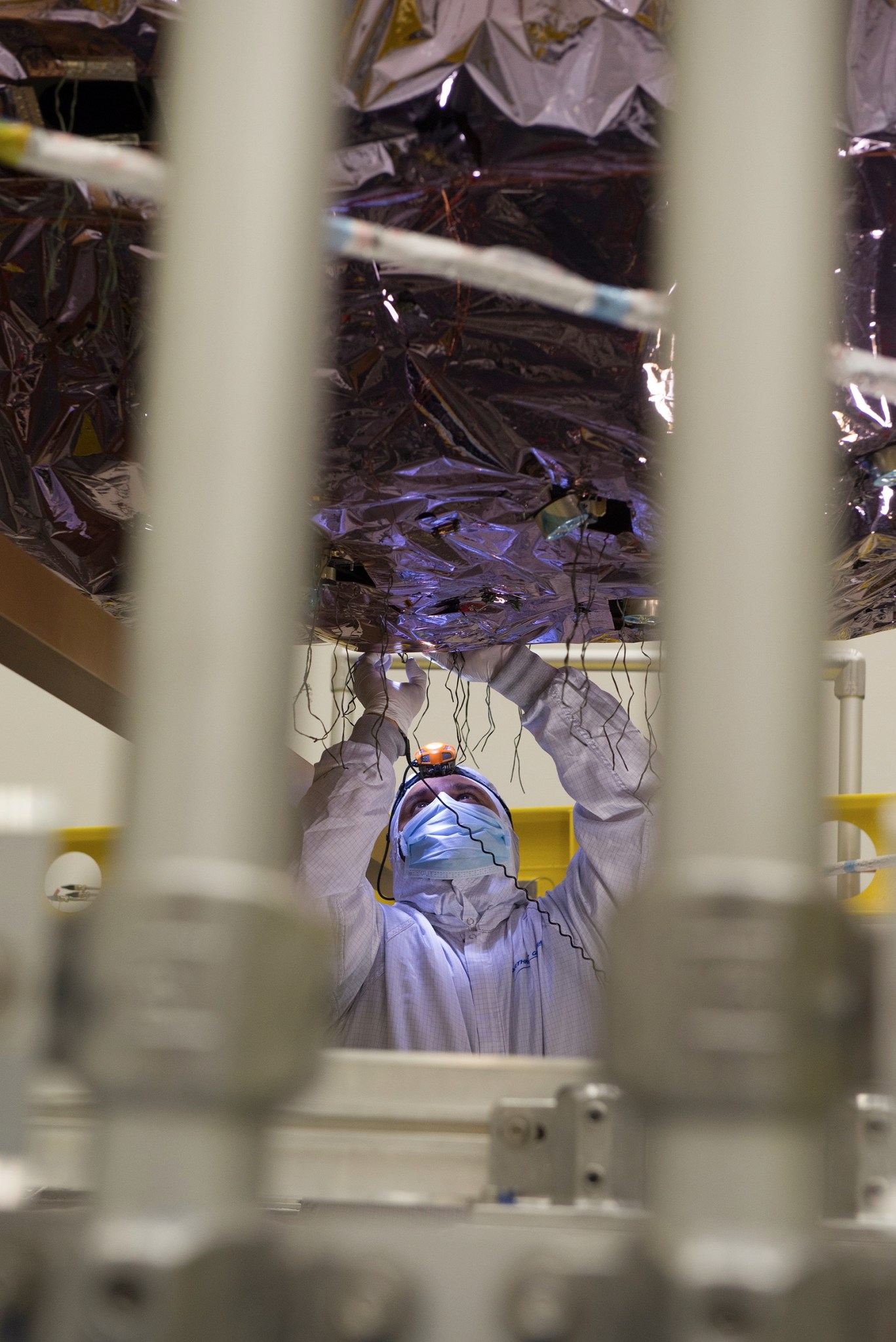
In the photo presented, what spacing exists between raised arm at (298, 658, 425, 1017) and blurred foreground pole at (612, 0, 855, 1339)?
159 centimetres

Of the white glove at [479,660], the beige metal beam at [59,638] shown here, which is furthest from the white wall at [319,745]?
the beige metal beam at [59,638]

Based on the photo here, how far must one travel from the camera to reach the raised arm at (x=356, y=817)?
189 centimetres

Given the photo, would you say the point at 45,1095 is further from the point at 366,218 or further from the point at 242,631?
the point at 366,218

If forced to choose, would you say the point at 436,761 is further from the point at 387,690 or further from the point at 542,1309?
the point at 542,1309

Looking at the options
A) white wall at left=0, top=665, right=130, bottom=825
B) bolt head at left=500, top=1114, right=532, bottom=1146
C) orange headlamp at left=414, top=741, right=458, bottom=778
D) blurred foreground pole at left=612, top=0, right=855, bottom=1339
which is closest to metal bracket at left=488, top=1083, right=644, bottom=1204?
bolt head at left=500, top=1114, right=532, bottom=1146

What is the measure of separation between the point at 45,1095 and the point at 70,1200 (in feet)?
0.29

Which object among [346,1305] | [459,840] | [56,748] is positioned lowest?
[346,1305]

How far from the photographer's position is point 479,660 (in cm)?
187

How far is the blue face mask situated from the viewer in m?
2.06

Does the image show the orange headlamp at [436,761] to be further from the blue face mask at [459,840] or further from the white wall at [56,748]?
the white wall at [56,748]

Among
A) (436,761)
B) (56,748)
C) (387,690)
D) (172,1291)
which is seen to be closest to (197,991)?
(172,1291)

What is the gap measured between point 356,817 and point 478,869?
273 mm

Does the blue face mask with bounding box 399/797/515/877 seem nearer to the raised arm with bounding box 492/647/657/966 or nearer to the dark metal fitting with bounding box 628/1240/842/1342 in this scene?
the raised arm with bounding box 492/647/657/966

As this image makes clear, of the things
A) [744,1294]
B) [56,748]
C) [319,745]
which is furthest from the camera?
[56,748]
